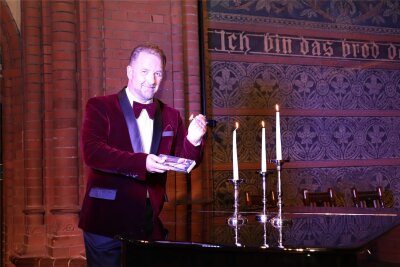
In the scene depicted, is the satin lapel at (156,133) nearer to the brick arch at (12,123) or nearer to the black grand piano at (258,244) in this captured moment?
the black grand piano at (258,244)

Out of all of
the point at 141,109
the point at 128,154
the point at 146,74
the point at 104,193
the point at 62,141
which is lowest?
the point at 104,193

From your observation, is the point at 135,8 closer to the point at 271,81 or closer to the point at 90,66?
the point at 90,66

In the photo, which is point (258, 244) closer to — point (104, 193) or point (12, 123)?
point (104, 193)

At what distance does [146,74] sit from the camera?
232 centimetres

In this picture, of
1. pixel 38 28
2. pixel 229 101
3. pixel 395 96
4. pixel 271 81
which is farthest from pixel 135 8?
pixel 395 96

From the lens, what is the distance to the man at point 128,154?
2148mm

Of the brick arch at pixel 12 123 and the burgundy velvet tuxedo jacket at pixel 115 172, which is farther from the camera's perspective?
the brick arch at pixel 12 123

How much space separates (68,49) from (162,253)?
97.8 inches

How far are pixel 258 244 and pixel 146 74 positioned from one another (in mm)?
1053

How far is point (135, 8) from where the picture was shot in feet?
13.1

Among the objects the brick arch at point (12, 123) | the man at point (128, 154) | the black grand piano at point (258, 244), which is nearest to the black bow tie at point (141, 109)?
the man at point (128, 154)

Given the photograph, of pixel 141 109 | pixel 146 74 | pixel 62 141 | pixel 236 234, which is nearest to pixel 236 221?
pixel 236 234

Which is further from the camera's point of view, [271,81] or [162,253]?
[271,81]

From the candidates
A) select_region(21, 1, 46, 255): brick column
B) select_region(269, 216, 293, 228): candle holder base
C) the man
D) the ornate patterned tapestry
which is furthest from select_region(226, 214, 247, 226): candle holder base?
the ornate patterned tapestry
